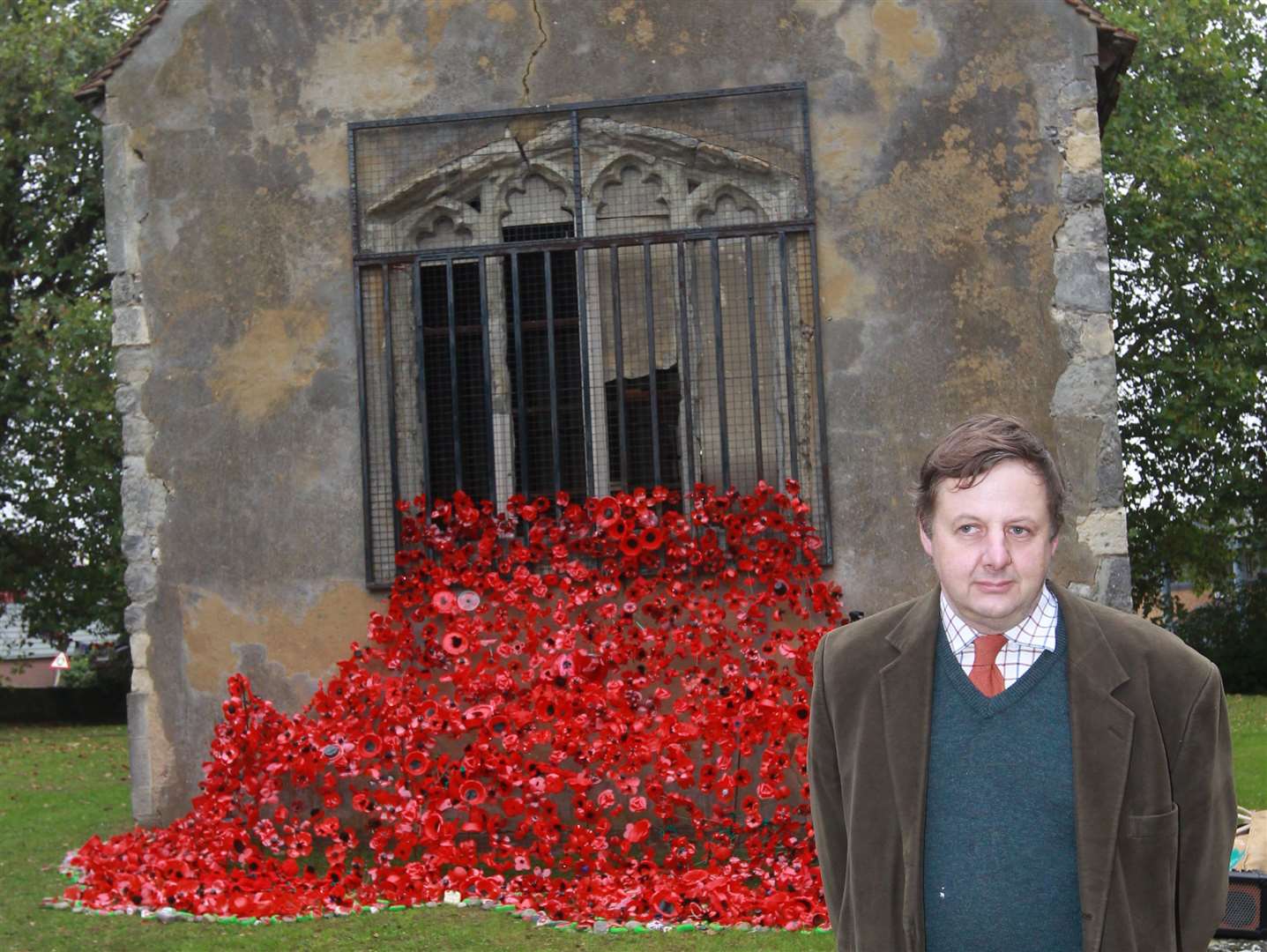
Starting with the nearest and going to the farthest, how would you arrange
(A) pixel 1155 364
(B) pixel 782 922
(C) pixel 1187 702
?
(C) pixel 1187 702 < (B) pixel 782 922 < (A) pixel 1155 364

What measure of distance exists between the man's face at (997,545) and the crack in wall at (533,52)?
601 cm

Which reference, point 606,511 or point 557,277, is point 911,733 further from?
point 557,277

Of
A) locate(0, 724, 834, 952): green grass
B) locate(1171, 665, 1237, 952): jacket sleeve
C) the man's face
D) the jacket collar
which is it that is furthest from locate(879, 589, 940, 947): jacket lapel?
locate(0, 724, 834, 952): green grass

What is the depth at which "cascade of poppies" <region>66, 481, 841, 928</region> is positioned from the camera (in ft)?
24.0

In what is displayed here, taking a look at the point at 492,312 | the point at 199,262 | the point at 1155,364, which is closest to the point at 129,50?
the point at 199,262

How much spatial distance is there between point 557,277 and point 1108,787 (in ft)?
20.0

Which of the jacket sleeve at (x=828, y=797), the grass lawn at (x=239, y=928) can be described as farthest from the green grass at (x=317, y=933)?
the jacket sleeve at (x=828, y=797)

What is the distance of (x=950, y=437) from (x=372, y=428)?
584cm

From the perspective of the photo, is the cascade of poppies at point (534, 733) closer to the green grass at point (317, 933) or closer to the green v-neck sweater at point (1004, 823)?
the green grass at point (317, 933)

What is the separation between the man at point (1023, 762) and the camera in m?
2.68

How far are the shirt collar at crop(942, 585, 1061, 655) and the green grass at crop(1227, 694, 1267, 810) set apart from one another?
10.3 ft

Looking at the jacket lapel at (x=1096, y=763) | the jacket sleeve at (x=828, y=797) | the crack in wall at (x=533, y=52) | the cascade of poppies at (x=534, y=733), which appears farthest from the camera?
the crack in wall at (x=533, y=52)

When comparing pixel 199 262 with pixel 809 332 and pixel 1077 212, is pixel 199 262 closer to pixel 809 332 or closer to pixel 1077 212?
pixel 809 332

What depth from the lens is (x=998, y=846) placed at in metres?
2.71
